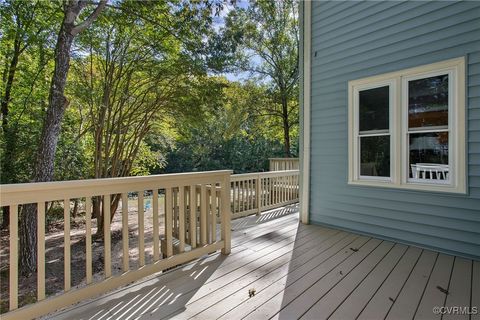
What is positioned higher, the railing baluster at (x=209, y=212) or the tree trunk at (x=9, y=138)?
the tree trunk at (x=9, y=138)

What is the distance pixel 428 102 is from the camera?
3188 mm

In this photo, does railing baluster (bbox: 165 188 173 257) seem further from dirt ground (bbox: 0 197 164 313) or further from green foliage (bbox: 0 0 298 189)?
green foliage (bbox: 0 0 298 189)

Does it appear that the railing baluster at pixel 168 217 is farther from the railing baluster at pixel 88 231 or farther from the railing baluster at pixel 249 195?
the railing baluster at pixel 249 195

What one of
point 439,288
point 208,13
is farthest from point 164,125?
point 439,288

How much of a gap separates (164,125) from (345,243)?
5.98 m

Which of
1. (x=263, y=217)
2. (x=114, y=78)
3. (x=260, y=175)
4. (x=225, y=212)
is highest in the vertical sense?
(x=114, y=78)

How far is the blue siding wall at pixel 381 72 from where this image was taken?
2.89m

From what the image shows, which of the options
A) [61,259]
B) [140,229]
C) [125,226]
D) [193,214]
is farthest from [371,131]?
[61,259]

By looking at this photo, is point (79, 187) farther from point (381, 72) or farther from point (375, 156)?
point (381, 72)

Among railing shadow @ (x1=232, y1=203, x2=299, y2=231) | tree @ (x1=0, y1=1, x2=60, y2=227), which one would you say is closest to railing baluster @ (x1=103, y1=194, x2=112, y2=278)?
railing shadow @ (x1=232, y1=203, x2=299, y2=231)

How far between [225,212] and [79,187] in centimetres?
161

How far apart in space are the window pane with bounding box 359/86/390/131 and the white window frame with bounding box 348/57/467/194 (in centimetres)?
7

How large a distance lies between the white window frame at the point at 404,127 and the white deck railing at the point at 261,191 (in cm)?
207

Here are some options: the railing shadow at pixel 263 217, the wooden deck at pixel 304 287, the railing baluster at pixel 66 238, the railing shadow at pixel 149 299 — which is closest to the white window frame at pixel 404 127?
the wooden deck at pixel 304 287
